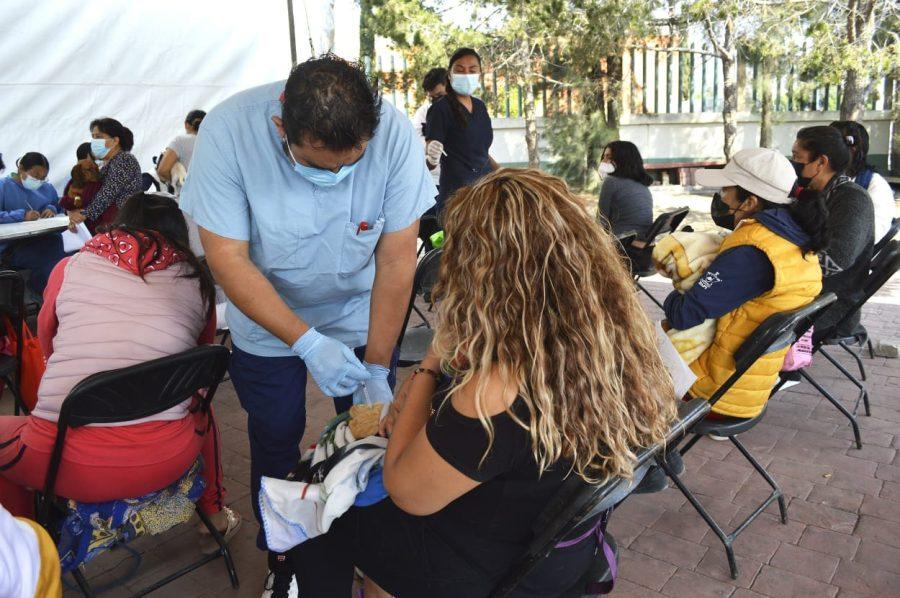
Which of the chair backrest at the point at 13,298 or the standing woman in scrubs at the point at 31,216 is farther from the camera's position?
the standing woman in scrubs at the point at 31,216

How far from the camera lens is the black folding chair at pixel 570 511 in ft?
4.63

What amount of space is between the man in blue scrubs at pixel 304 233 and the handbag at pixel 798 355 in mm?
1710

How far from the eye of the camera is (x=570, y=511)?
4.60ft

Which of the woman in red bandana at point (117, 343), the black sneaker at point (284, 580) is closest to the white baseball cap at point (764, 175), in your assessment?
the woman in red bandana at point (117, 343)

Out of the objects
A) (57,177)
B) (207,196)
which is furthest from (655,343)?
(57,177)

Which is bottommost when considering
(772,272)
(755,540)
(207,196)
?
(755,540)

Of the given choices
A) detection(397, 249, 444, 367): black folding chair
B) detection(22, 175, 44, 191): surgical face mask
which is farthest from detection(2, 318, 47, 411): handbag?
detection(22, 175, 44, 191): surgical face mask

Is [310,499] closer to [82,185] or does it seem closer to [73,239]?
[82,185]

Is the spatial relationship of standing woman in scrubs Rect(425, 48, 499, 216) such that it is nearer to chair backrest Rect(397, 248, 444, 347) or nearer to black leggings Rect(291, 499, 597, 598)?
chair backrest Rect(397, 248, 444, 347)

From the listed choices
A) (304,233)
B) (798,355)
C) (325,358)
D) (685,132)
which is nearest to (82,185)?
(304,233)

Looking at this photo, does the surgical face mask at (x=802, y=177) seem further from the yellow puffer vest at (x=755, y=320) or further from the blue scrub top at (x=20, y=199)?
the blue scrub top at (x=20, y=199)

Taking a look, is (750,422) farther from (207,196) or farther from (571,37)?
(571,37)

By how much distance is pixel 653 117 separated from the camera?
50.4ft

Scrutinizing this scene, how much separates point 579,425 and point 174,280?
1338 mm
